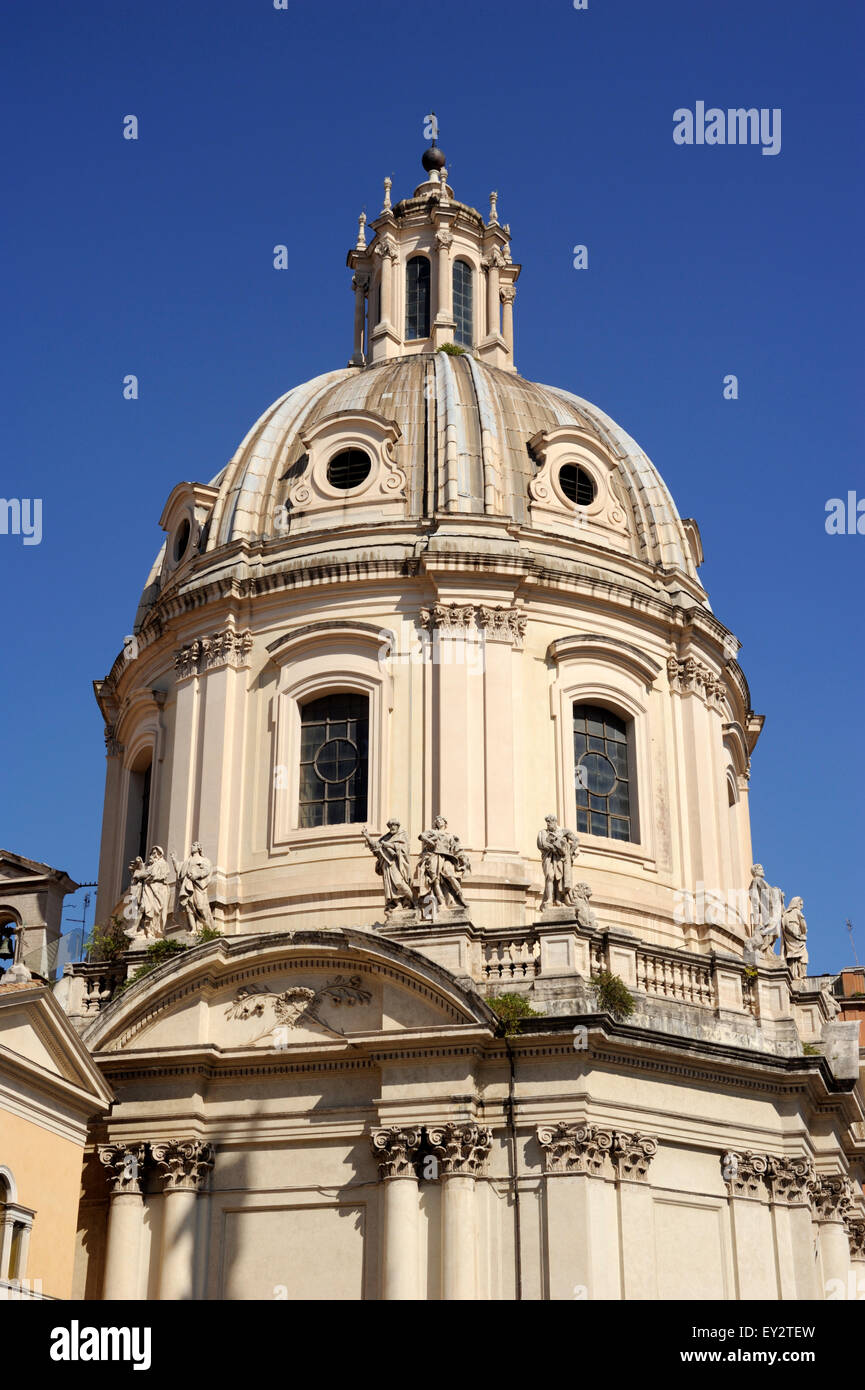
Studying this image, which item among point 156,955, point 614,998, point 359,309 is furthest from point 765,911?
point 359,309

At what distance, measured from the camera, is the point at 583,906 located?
28031mm

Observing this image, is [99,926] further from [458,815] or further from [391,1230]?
[391,1230]

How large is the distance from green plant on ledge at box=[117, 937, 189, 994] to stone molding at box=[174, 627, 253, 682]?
256 inches

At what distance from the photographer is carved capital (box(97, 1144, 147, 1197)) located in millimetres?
27062

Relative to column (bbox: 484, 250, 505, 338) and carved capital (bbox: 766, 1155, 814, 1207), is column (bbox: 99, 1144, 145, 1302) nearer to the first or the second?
carved capital (bbox: 766, 1155, 814, 1207)

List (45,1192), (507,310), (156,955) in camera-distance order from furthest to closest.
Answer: (507,310) < (156,955) < (45,1192)

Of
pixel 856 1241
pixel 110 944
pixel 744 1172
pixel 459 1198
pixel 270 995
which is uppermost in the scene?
pixel 110 944

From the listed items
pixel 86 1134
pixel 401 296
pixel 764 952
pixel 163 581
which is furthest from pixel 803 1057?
pixel 401 296

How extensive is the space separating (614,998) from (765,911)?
5724 mm

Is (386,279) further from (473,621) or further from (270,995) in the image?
(270,995)

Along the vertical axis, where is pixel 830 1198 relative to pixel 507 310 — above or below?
below

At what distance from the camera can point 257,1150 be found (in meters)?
27.3

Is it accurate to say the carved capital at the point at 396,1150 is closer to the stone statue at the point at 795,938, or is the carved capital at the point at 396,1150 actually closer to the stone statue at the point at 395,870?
the stone statue at the point at 395,870

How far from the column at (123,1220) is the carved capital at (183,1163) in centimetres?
35
